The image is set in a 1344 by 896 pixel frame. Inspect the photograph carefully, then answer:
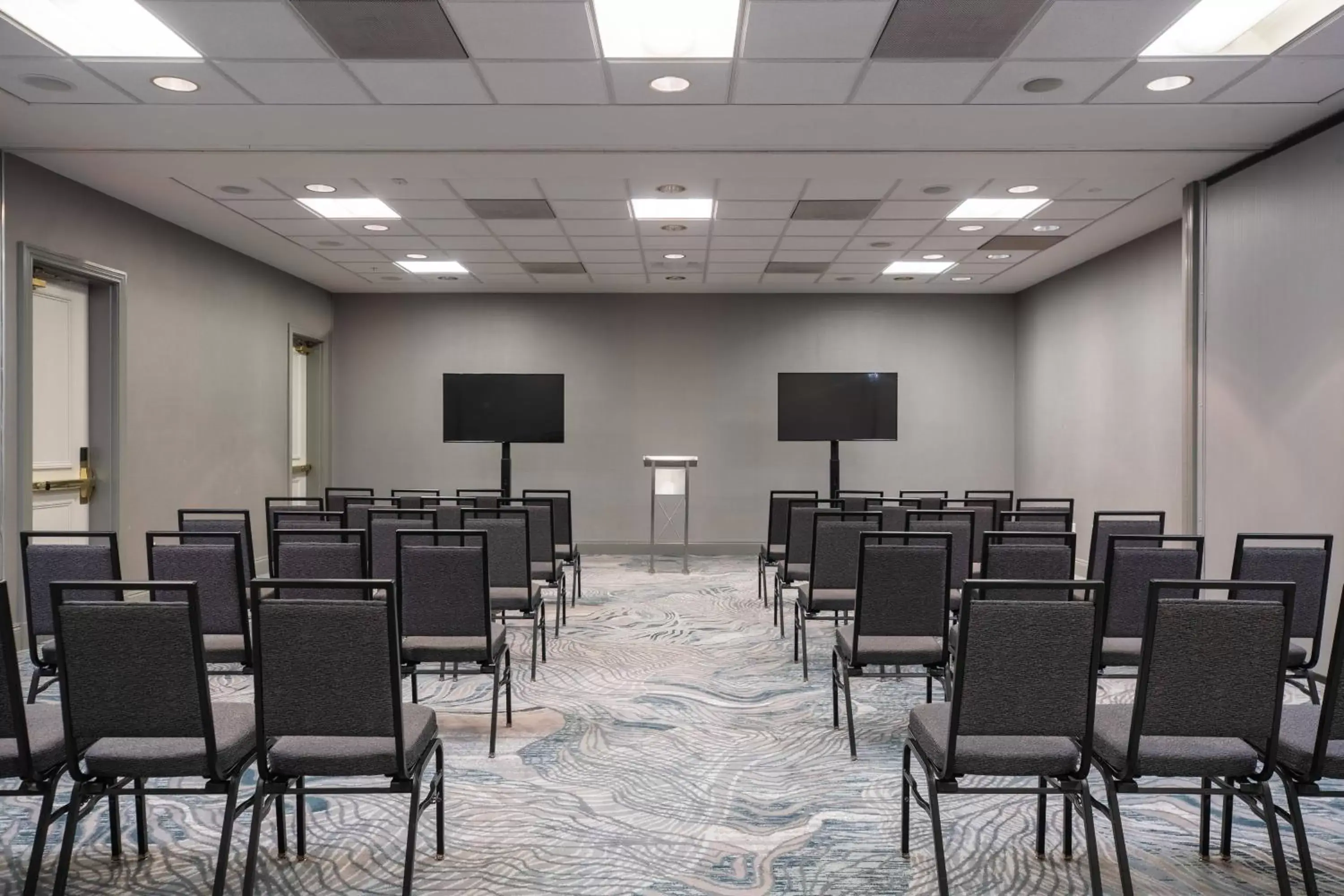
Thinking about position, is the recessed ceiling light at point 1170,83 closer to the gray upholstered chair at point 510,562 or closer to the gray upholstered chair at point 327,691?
the gray upholstered chair at point 510,562

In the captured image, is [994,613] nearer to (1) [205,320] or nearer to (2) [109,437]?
(2) [109,437]

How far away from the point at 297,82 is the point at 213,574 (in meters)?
2.56

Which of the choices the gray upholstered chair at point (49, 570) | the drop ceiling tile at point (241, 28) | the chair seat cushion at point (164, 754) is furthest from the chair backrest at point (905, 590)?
the drop ceiling tile at point (241, 28)

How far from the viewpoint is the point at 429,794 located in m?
2.54

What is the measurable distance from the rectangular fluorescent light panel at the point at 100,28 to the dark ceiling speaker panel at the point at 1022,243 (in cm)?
658

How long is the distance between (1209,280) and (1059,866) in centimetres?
491

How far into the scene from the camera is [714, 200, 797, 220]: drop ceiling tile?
21.8 feet

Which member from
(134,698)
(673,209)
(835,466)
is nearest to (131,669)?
(134,698)

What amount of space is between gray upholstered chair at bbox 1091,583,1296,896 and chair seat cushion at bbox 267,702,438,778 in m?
1.99

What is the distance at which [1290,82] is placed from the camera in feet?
14.4

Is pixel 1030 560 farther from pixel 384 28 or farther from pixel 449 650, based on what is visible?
pixel 384 28

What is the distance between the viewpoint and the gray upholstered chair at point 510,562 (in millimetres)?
4648

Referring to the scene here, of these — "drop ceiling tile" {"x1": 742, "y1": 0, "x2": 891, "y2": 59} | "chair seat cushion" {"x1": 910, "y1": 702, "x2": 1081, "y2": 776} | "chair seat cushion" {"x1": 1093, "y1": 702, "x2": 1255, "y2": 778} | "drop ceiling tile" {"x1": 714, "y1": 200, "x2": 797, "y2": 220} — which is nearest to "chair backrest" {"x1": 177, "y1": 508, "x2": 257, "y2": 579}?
"chair seat cushion" {"x1": 910, "y1": 702, "x2": 1081, "y2": 776}

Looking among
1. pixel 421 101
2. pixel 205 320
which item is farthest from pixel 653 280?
pixel 421 101
